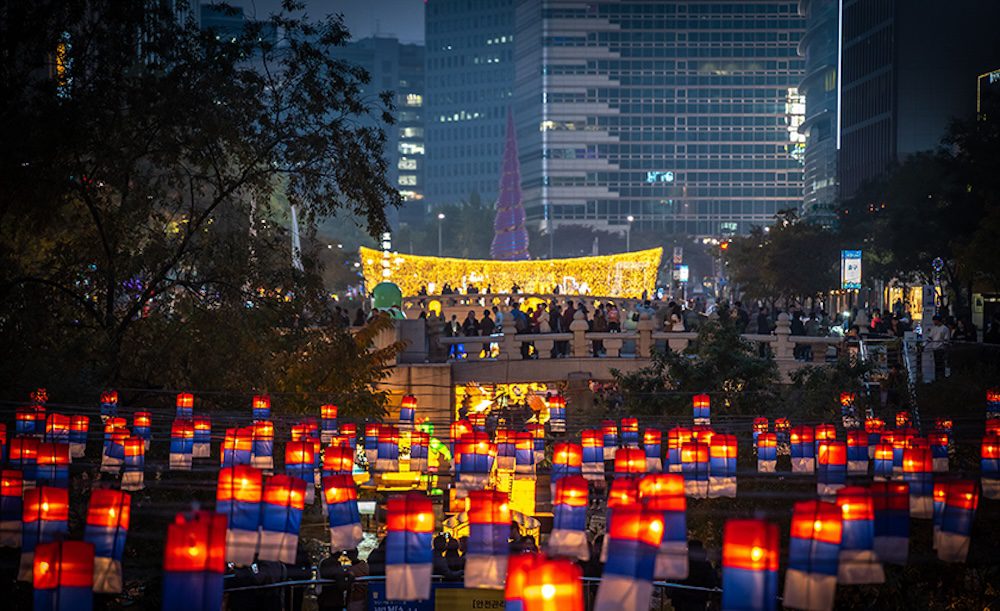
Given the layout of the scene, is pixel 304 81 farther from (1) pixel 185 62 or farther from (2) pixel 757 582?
(2) pixel 757 582

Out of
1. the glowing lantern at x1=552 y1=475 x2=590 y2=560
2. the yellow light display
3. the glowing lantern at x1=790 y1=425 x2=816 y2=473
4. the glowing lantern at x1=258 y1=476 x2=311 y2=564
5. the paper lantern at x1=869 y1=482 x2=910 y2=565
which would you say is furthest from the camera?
the yellow light display

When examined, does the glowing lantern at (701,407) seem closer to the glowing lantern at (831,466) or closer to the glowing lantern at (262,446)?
the glowing lantern at (831,466)

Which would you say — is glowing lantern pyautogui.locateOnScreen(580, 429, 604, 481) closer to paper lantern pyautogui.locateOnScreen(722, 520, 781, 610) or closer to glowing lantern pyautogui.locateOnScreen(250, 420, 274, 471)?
glowing lantern pyautogui.locateOnScreen(250, 420, 274, 471)

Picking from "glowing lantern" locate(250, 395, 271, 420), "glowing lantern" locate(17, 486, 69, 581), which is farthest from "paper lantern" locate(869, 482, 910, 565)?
"glowing lantern" locate(250, 395, 271, 420)

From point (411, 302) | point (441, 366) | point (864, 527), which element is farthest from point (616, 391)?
point (411, 302)

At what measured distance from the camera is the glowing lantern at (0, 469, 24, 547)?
1196 centimetres

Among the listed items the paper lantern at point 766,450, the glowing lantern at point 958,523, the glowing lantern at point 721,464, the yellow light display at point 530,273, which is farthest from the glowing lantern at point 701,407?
the yellow light display at point 530,273

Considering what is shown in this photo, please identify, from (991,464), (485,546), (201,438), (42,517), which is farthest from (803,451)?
(42,517)

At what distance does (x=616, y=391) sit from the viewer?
27688 millimetres

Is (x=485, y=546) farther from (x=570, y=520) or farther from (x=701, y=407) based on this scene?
(x=701, y=407)

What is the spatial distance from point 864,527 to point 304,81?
46.1 feet

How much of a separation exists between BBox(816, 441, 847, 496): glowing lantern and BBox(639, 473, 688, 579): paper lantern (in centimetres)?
445

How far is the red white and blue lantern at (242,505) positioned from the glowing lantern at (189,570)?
2.69 meters

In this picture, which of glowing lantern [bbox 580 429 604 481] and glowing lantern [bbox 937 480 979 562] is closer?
glowing lantern [bbox 937 480 979 562]
